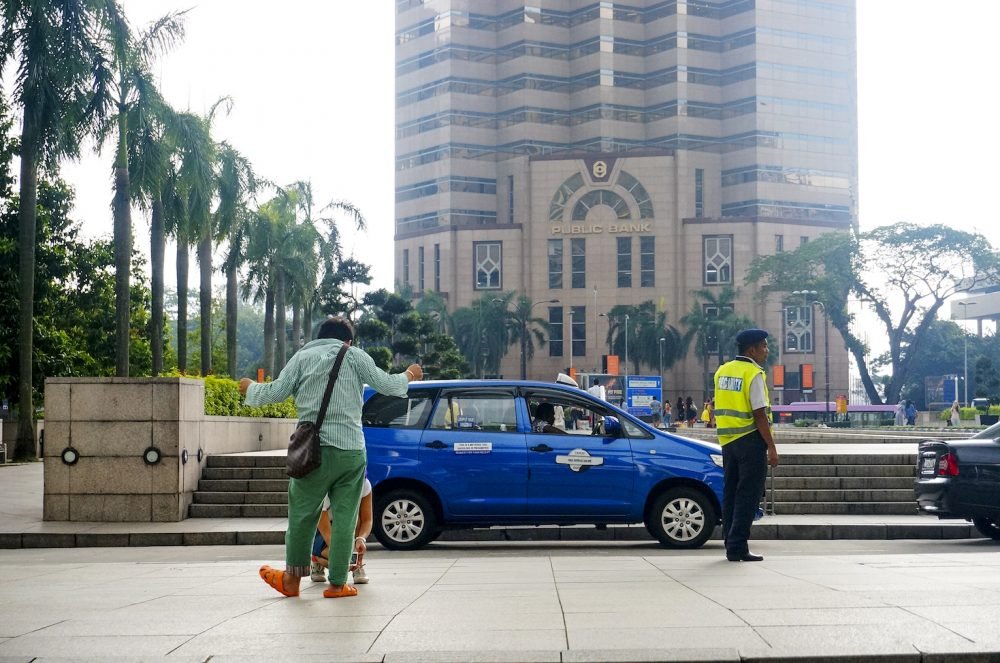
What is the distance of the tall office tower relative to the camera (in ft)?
382

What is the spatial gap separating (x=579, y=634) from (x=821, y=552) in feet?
24.6

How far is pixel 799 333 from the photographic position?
114188 millimetres

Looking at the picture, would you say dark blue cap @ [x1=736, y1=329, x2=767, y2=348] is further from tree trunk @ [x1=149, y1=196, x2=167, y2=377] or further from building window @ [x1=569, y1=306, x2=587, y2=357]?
building window @ [x1=569, y1=306, x2=587, y2=357]

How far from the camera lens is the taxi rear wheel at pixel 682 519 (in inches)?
524

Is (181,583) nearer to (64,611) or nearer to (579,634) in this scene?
(64,611)

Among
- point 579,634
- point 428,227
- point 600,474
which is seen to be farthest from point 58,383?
point 428,227

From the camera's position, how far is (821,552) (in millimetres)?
13047

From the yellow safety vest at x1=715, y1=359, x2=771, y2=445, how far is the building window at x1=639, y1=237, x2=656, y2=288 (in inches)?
4229

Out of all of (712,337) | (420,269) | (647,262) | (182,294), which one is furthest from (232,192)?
(420,269)

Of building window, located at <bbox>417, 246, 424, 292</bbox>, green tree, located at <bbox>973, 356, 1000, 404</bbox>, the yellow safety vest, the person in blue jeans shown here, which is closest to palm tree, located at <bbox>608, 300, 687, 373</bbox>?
building window, located at <bbox>417, 246, 424, 292</bbox>

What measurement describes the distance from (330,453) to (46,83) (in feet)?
79.9

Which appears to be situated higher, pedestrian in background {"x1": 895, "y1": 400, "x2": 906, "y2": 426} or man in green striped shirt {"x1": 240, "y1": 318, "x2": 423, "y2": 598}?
man in green striped shirt {"x1": 240, "y1": 318, "x2": 423, "y2": 598}

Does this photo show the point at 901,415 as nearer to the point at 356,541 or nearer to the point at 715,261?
the point at 715,261

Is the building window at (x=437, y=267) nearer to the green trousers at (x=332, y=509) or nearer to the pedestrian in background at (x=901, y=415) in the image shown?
the pedestrian in background at (x=901, y=415)
